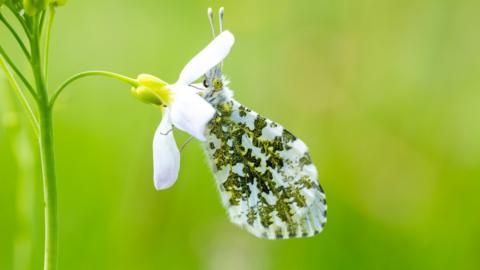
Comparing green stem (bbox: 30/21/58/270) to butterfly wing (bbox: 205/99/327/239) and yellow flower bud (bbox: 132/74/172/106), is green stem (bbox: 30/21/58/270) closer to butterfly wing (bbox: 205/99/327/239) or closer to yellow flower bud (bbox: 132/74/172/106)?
yellow flower bud (bbox: 132/74/172/106)

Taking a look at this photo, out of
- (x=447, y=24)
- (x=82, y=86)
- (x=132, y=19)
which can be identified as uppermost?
(x=132, y=19)

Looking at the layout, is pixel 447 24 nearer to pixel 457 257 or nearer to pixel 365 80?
pixel 365 80

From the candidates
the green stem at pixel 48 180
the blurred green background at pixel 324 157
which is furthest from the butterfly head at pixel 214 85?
the green stem at pixel 48 180

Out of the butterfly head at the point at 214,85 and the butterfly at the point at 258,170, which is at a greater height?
the butterfly head at the point at 214,85

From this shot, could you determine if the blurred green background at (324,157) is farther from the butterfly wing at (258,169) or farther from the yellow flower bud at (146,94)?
the butterfly wing at (258,169)

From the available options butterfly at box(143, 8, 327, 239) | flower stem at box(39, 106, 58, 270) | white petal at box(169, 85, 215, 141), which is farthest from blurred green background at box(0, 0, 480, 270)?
flower stem at box(39, 106, 58, 270)

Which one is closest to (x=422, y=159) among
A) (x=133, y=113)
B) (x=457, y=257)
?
(x=457, y=257)
